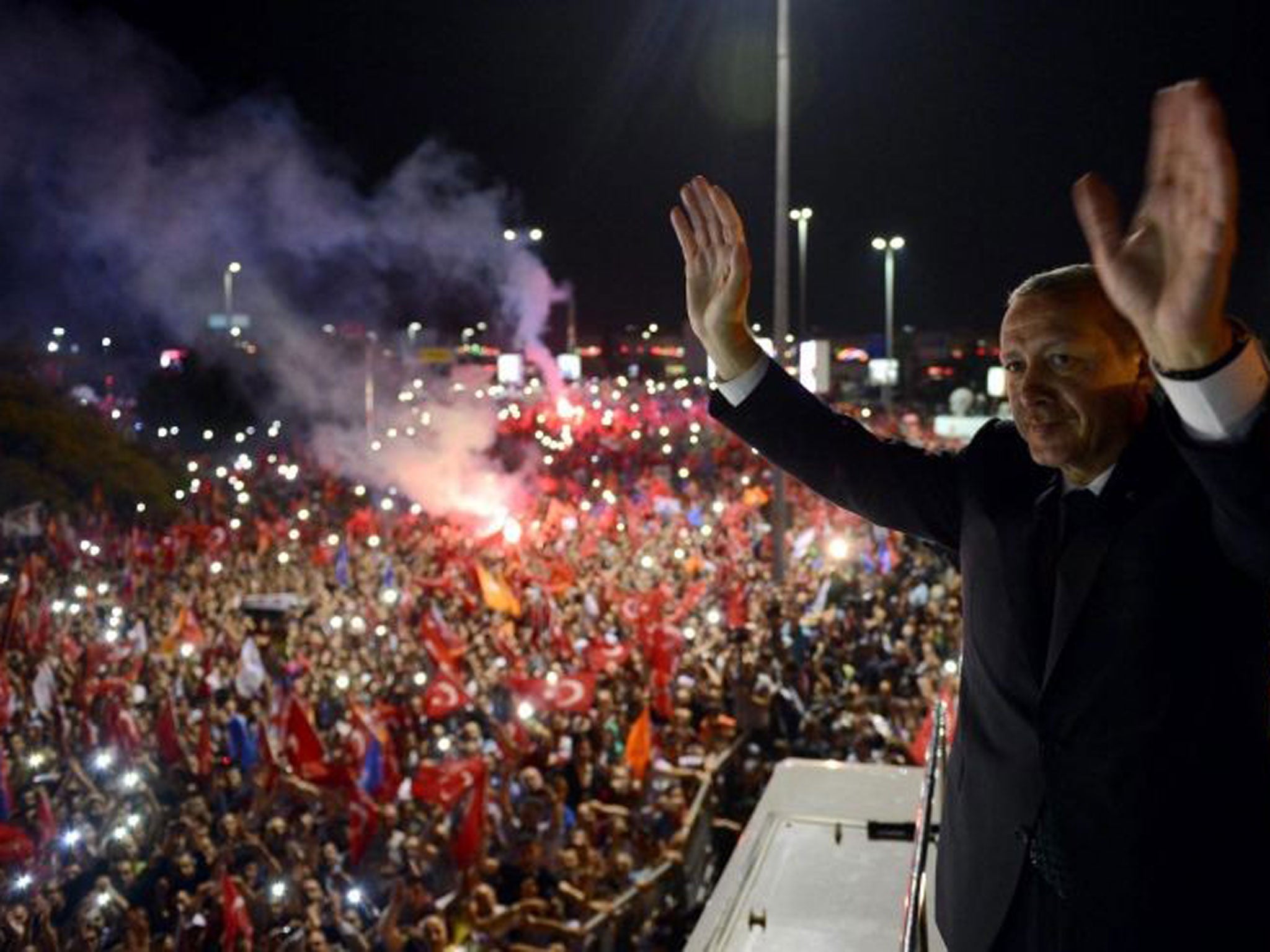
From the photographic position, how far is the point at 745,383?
6.14 ft

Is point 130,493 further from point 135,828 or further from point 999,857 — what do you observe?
point 999,857

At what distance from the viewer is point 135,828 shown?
776cm

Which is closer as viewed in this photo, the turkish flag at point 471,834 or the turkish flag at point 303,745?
the turkish flag at point 471,834

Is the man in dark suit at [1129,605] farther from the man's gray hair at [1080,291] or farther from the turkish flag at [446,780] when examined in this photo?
the turkish flag at [446,780]

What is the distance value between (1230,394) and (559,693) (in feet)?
28.3

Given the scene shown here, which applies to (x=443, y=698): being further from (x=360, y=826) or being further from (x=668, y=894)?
(x=668, y=894)

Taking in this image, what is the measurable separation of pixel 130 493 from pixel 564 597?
1382cm

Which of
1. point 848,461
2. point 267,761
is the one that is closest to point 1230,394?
point 848,461

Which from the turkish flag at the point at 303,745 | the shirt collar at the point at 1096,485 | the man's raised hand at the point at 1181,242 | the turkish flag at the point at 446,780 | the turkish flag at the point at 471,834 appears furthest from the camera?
the turkish flag at the point at 303,745

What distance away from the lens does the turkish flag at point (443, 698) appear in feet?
31.8

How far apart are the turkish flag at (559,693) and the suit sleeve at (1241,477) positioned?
850 centimetres

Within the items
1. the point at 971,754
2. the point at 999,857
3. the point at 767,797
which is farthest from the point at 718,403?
the point at 767,797

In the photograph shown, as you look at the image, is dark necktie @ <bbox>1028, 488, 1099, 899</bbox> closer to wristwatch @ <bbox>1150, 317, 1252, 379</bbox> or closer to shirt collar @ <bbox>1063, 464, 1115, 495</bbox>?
shirt collar @ <bbox>1063, 464, 1115, 495</bbox>

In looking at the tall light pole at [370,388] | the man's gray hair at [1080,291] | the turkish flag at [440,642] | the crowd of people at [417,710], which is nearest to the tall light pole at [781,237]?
the crowd of people at [417,710]
